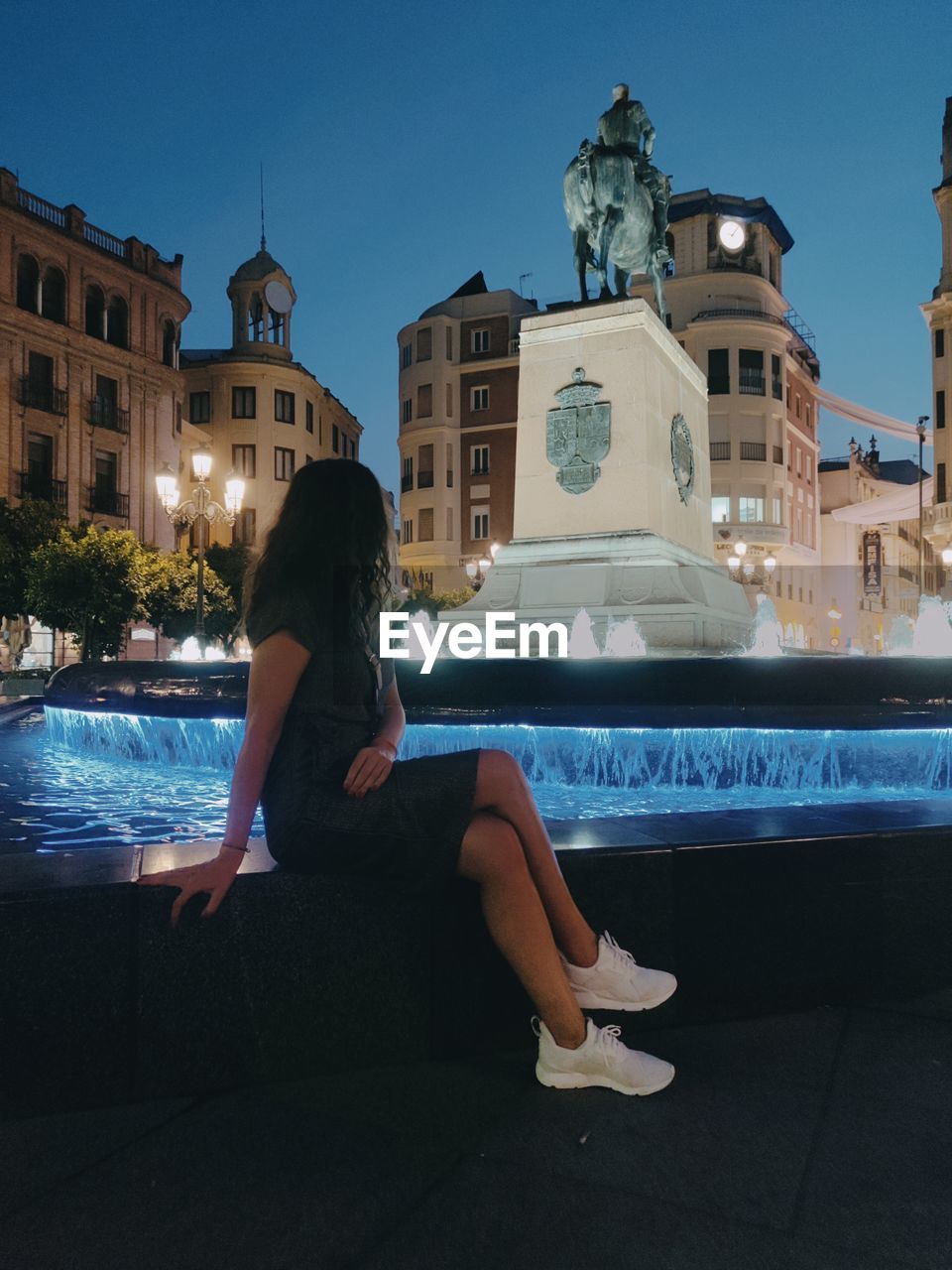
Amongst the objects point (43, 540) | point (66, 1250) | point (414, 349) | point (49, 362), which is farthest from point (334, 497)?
point (414, 349)

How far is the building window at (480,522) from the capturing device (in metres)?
50.7

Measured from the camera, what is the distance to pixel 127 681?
8414 mm

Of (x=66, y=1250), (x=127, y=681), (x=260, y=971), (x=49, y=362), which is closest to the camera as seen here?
(x=66, y=1250)

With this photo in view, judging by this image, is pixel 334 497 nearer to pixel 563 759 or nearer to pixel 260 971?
pixel 260 971

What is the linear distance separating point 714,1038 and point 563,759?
4.21 m

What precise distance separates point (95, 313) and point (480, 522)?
21616mm

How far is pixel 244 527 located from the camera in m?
47.4

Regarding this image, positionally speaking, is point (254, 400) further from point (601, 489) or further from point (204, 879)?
point (204, 879)

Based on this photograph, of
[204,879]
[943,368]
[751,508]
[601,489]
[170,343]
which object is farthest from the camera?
[751,508]

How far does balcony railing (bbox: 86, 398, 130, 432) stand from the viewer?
111 feet

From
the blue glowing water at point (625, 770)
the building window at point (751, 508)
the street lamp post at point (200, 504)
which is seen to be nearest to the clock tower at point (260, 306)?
the building window at point (751, 508)

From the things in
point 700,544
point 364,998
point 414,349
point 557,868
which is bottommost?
point 364,998

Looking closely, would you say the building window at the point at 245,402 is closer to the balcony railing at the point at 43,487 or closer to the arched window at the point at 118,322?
the arched window at the point at 118,322

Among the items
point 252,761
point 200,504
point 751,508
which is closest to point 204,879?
point 252,761
